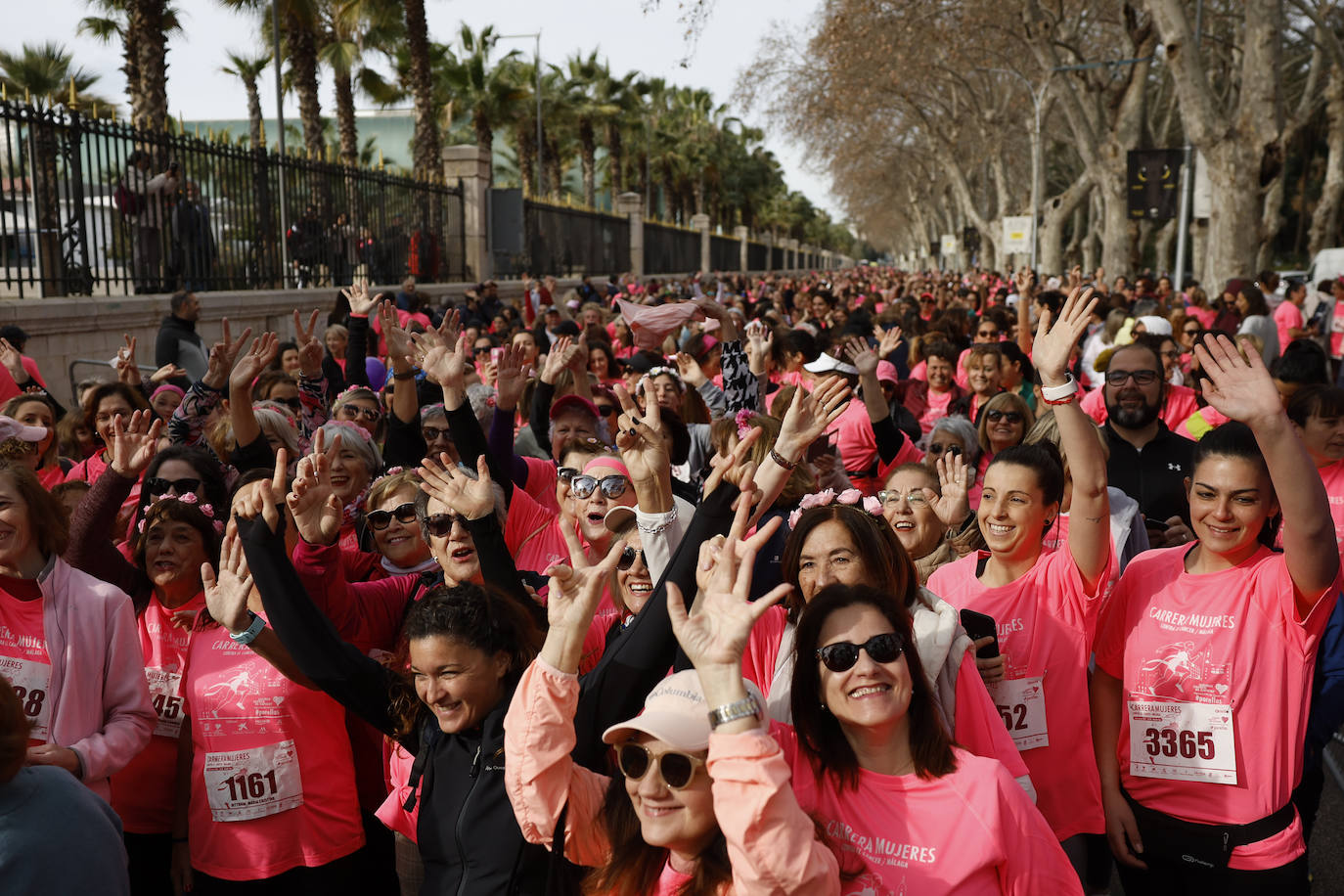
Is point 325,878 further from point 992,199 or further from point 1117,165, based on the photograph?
point 992,199

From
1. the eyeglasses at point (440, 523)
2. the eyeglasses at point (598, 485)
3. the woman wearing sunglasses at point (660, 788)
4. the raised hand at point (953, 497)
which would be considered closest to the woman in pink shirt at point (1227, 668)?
the raised hand at point (953, 497)

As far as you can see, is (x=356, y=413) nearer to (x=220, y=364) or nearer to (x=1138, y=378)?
(x=220, y=364)

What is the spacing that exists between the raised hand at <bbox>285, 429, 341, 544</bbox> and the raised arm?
2415 millimetres

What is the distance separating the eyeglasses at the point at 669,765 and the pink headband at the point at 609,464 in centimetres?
186

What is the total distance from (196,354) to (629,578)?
22.1 feet

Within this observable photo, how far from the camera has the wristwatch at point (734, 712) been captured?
2180 millimetres

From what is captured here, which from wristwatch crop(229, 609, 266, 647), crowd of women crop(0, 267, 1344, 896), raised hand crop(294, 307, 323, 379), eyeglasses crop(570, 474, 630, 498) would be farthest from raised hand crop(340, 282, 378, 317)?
wristwatch crop(229, 609, 266, 647)

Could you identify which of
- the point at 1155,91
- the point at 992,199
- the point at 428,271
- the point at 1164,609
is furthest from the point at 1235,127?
the point at 992,199

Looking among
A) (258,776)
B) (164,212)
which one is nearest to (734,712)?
(258,776)

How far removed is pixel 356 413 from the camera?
6.31 metres

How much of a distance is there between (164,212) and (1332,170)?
86.3 ft

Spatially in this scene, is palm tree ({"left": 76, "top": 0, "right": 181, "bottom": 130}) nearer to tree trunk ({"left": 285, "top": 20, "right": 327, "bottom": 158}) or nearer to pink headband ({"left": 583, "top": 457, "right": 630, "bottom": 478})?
tree trunk ({"left": 285, "top": 20, "right": 327, "bottom": 158})

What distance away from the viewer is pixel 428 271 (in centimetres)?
2027

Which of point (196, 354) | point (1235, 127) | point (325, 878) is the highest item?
point (1235, 127)
